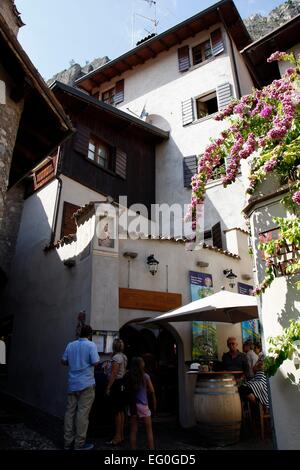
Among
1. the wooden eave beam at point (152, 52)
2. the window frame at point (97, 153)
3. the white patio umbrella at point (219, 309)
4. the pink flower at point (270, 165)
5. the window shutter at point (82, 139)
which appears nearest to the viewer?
the pink flower at point (270, 165)

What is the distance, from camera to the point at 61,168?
10875 mm

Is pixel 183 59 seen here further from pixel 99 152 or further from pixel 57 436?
pixel 57 436

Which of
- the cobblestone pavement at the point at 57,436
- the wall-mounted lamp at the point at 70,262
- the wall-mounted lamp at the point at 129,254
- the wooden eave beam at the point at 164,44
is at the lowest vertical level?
the cobblestone pavement at the point at 57,436

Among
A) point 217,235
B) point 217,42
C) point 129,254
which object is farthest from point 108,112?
point 129,254

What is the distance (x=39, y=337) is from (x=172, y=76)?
12.9m

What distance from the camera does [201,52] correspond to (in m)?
16.2

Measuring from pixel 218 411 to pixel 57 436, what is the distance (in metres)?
2.60

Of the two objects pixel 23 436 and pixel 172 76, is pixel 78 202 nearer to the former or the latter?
pixel 23 436

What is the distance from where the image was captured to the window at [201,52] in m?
16.0

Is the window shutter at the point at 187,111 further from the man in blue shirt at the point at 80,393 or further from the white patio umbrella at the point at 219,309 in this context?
the man in blue shirt at the point at 80,393

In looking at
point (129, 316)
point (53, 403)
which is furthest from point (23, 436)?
point (129, 316)

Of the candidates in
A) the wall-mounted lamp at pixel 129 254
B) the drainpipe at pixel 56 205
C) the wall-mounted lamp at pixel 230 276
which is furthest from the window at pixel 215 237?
the drainpipe at pixel 56 205

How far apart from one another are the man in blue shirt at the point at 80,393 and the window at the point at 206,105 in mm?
12272

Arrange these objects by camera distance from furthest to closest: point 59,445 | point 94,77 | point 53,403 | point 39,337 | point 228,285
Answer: point 94,77 → point 228,285 → point 39,337 → point 53,403 → point 59,445
